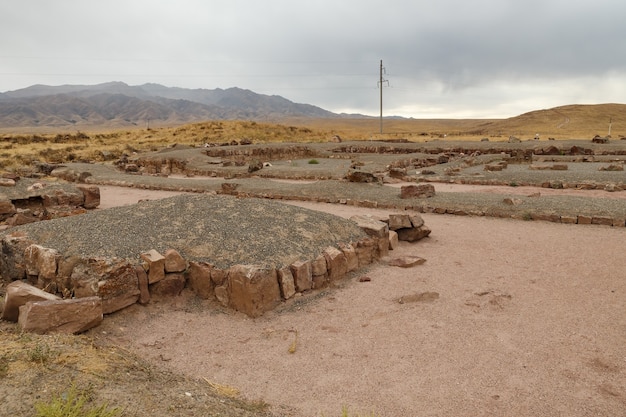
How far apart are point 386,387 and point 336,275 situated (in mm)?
3741

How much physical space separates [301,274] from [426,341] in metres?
2.69

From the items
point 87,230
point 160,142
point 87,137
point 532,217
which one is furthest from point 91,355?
point 87,137

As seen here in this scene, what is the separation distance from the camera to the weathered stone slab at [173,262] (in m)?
7.95

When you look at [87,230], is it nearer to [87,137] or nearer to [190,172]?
[190,172]

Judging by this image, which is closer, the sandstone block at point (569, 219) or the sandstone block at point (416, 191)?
the sandstone block at point (569, 219)

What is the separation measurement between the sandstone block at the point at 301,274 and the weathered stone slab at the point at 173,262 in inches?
80.9

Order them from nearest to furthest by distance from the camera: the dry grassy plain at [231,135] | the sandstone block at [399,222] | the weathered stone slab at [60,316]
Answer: the weathered stone slab at [60,316]
the sandstone block at [399,222]
the dry grassy plain at [231,135]

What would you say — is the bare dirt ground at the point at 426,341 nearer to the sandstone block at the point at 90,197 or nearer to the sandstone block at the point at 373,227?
the sandstone block at the point at 373,227

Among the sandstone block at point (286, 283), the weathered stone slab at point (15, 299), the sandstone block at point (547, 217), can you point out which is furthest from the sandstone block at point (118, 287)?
the sandstone block at point (547, 217)

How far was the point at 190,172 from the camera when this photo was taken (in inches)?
1206

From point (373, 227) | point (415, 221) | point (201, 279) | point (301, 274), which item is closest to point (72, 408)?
point (201, 279)

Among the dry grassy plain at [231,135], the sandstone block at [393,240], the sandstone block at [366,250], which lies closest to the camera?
the sandstone block at [366,250]

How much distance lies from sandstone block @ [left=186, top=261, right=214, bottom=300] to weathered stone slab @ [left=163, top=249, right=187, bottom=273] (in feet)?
0.55

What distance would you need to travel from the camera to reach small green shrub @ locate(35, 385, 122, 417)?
367 centimetres
